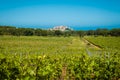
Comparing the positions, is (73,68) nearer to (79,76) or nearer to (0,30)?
(79,76)

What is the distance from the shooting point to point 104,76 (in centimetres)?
1071

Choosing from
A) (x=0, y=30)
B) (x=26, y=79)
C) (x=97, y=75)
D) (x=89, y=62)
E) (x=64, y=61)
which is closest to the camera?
(x=26, y=79)

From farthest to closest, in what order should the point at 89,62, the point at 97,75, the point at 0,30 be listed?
the point at 0,30 → the point at 89,62 → the point at 97,75

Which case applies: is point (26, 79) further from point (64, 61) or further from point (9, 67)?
point (64, 61)

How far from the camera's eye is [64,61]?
1623 cm

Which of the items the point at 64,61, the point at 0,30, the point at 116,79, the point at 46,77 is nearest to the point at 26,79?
the point at 46,77

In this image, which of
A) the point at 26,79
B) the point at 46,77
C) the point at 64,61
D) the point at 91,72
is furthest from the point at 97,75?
the point at 64,61

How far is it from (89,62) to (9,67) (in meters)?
4.93

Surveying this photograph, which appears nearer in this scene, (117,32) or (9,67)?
(9,67)

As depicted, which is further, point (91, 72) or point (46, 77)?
point (91, 72)

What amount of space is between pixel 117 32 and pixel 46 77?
407ft

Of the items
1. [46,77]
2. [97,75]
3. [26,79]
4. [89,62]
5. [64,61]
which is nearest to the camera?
[26,79]

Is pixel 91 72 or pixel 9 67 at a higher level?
pixel 9 67

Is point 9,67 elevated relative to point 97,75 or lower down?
elevated
